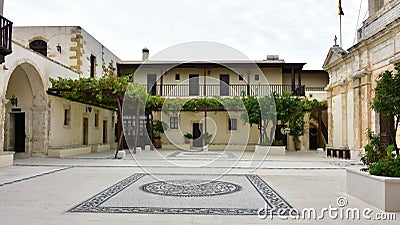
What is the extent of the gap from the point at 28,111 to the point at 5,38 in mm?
6665

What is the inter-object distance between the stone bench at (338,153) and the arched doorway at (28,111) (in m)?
12.0

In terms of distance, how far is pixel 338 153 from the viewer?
621 inches

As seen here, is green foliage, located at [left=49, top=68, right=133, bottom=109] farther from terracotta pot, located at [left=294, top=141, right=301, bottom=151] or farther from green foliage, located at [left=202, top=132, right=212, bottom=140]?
terracotta pot, located at [left=294, top=141, right=301, bottom=151]

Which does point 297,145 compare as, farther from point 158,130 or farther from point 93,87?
point 93,87

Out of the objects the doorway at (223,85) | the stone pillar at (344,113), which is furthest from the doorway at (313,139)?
the stone pillar at (344,113)

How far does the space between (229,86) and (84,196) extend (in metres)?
19.8

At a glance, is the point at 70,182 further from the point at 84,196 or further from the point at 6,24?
the point at 6,24

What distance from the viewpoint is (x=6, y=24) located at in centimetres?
911

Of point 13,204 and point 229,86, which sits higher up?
point 229,86

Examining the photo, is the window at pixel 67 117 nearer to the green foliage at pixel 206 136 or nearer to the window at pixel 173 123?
the window at pixel 173 123

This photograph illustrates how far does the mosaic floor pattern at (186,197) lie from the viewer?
17.4ft

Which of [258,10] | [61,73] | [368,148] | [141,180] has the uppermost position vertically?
[258,10]

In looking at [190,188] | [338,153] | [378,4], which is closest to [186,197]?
[190,188]

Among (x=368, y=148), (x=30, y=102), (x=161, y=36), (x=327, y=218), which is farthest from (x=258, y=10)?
(x=30, y=102)
